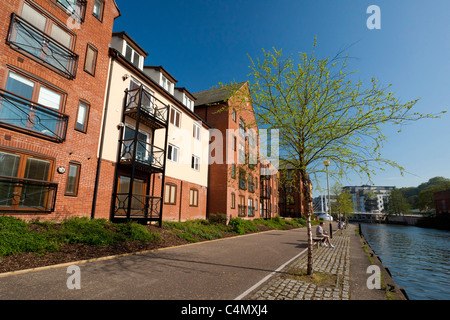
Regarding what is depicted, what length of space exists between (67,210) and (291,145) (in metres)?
9.88

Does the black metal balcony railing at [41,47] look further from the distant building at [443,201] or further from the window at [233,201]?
the distant building at [443,201]

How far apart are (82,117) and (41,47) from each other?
10.6ft

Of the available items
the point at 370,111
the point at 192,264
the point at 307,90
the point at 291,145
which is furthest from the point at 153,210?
the point at 370,111

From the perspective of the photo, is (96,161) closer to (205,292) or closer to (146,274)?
(146,274)

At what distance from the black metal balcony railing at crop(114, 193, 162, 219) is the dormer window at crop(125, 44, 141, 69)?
27.7ft

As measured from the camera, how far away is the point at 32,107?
30.6ft

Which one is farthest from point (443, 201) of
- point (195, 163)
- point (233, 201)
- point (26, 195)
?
point (26, 195)

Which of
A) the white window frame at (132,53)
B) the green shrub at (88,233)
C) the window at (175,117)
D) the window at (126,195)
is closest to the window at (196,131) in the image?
the window at (175,117)

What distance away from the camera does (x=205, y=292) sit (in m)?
5.07

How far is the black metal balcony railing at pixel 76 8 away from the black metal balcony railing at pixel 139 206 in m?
9.30

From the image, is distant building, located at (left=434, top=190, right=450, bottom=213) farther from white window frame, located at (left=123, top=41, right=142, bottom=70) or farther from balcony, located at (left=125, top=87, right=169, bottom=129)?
white window frame, located at (left=123, top=41, right=142, bottom=70)

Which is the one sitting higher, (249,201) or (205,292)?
(249,201)

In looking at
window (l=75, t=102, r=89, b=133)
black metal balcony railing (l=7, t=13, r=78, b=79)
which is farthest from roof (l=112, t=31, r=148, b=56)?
window (l=75, t=102, r=89, b=133)

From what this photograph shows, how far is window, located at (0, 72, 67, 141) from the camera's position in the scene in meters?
8.60
